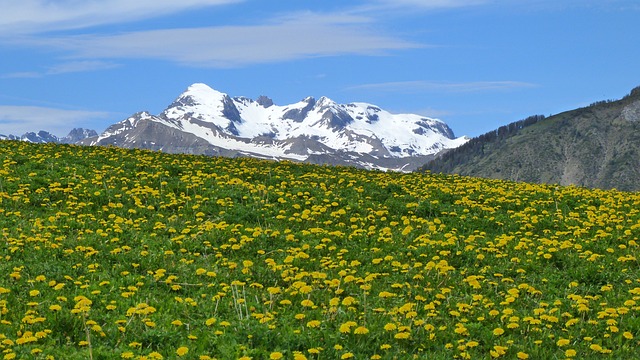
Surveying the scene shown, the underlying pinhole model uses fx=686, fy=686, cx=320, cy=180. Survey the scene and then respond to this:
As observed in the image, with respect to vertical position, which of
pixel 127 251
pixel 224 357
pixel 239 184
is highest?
pixel 239 184

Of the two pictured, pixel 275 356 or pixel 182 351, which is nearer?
pixel 182 351

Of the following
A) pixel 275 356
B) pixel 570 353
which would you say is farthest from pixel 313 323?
pixel 570 353

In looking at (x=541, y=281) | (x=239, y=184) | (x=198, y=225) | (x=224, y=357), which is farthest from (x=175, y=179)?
(x=224, y=357)

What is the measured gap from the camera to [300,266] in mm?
14445

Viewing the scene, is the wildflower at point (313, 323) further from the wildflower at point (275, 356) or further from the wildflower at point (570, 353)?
the wildflower at point (570, 353)

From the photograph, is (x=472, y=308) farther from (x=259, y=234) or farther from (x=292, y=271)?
(x=259, y=234)

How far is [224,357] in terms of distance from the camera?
8.93 metres

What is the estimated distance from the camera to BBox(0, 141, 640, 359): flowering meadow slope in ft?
32.4

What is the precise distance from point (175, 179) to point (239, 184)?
7.22ft

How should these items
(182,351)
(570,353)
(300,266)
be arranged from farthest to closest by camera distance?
(300,266) < (570,353) < (182,351)

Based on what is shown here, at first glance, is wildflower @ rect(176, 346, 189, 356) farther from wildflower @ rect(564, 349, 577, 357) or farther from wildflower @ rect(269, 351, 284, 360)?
wildflower @ rect(564, 349, 577, 357)

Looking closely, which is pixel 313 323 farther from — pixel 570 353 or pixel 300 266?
pixel 300 266

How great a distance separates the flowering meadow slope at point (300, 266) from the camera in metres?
9.87

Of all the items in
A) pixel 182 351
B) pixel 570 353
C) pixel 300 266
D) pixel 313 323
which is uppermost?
pixel 300 266
